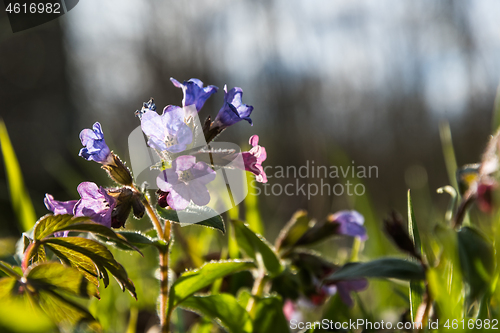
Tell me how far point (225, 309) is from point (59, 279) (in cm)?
28

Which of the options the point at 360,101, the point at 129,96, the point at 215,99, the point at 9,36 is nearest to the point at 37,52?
the point at 9,36

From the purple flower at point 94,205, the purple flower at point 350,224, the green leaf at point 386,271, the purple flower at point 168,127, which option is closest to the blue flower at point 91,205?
the purple flower at point 94,205

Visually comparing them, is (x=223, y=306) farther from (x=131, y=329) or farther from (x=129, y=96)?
(x=129, y=96)

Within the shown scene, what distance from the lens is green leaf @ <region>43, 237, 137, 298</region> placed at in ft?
1.51

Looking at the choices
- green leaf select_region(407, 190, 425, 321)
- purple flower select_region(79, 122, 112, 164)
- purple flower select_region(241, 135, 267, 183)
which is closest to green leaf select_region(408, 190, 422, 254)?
green leaf select_region(407, 190, 425, 321)

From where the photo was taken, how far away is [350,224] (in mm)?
809

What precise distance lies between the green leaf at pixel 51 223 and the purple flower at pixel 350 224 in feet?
1.74

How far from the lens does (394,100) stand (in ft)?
24.6

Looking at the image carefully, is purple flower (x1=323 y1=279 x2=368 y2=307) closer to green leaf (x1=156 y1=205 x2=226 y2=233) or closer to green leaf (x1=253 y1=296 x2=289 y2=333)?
green leaf (x1=253 y1=296 x2=289 y2=333)

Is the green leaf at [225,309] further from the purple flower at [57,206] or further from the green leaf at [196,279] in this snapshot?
the purple flower at [57,206]

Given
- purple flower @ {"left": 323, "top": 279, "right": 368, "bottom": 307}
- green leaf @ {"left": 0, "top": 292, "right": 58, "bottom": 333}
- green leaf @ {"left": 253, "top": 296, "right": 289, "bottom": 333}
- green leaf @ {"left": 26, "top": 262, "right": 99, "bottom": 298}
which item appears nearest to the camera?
green leaf @ {"left": 0, "top": 292, "right": 58, "bottom": 333}

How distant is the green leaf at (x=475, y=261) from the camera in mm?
472

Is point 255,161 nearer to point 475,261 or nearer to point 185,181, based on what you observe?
point 185,181

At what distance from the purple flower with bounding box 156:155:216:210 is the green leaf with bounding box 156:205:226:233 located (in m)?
0.02
